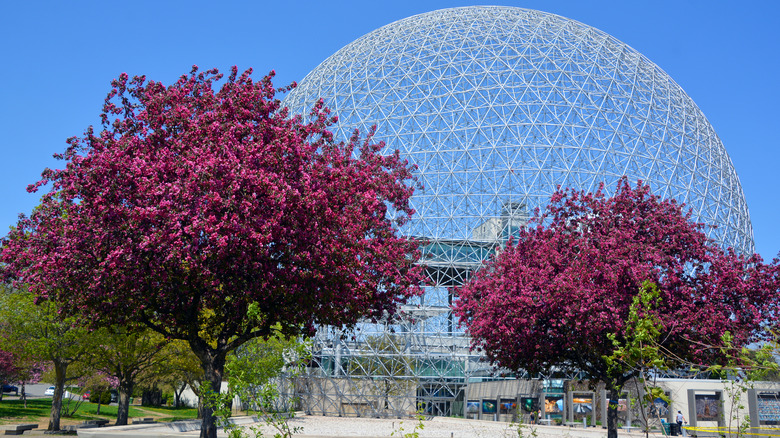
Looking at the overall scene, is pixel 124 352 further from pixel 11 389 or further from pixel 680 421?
pixel 11 389

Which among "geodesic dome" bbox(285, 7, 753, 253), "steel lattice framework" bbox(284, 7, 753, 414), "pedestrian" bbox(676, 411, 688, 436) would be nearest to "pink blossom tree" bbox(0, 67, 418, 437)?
"pedestrian" bbox(676, 411, 688, 436)

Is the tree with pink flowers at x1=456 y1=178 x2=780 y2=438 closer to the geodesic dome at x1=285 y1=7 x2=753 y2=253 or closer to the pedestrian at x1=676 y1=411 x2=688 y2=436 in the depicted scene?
the pedestrian at x1=676 y1=411 x2=688 y2=436

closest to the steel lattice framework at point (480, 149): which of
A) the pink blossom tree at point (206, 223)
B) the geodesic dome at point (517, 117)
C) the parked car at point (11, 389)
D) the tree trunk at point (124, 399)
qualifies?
the geodesic dome at point (517, 117)

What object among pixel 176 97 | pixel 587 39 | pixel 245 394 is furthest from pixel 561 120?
pixel 245 394

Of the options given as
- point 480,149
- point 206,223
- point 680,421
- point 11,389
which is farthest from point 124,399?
point 11,389

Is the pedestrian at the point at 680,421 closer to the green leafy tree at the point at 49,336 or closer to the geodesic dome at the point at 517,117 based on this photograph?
the geodesic dome at the point at 517,117

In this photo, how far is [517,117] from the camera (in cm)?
3756

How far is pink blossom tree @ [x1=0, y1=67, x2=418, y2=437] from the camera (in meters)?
11.2

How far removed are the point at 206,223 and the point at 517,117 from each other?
95.7ft

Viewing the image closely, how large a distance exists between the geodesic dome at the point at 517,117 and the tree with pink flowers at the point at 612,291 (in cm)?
1544

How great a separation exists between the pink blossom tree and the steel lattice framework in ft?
65.8

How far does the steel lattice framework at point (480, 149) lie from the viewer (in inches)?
1405

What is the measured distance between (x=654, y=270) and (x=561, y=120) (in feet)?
70.8

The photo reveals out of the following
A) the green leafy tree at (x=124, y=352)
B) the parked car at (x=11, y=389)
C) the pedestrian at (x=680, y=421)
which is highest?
the green leafy tree at (x=124, y=352)
